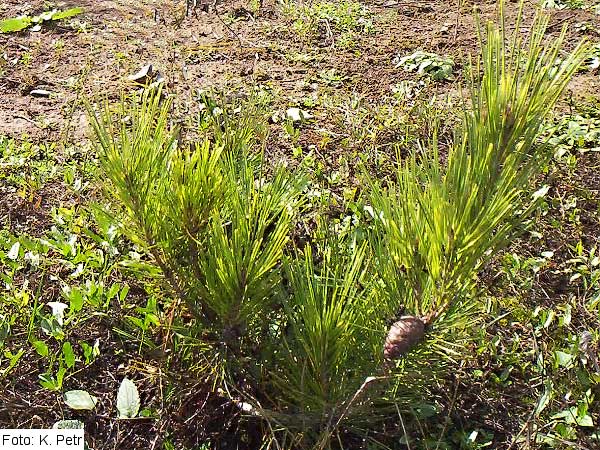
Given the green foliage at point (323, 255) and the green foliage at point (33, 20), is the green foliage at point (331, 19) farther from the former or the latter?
the green foliage at point (323, 255)

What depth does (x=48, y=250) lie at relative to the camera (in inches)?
87.0

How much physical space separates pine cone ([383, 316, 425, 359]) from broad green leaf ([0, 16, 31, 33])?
3052 mm

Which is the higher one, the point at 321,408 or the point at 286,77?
the point at 286,77

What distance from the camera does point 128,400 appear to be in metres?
1.73

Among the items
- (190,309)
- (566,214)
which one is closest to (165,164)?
(190,309)

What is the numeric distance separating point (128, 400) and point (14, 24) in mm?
2576

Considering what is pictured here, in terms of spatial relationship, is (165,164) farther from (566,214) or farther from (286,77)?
(286,77)

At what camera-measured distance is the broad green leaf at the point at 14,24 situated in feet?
11.5

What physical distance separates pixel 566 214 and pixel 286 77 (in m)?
1.47

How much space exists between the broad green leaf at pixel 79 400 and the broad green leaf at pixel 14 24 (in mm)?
2476

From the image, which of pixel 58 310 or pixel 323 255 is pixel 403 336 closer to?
pixel 323 255

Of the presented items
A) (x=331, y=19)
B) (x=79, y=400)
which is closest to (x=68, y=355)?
(x=79, y=400)

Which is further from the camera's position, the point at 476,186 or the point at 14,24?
the point at 14,24

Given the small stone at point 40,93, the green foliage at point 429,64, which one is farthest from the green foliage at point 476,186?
the small stone at point 40,93
